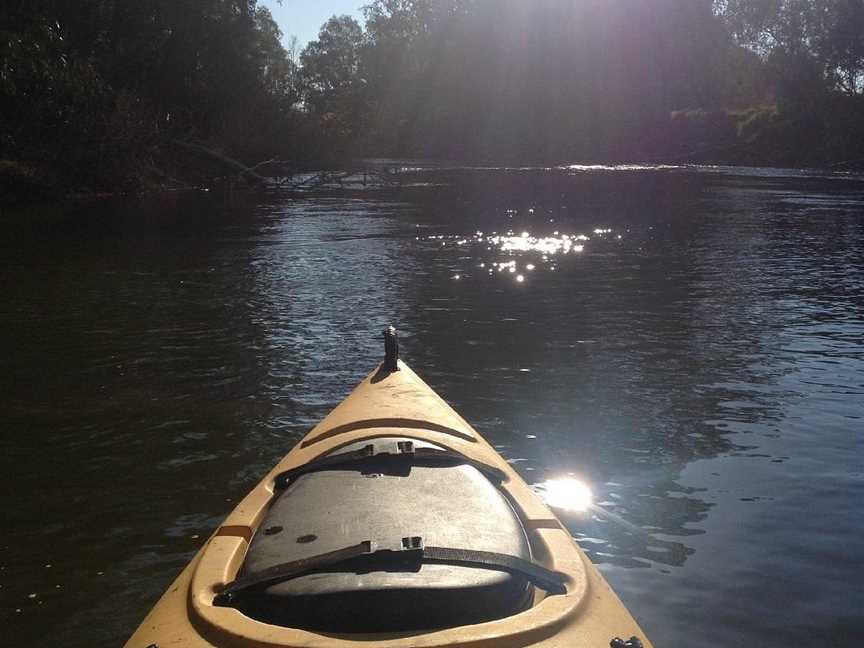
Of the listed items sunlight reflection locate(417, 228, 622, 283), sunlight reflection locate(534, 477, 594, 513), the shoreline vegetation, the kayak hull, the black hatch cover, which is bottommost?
sunlight reflection locate(534, 477, 594, 513)

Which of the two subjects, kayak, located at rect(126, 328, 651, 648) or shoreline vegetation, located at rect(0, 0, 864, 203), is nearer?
kayak, located at rect(126, 328, 651, 648)

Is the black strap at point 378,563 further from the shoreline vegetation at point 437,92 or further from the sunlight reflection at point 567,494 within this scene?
the shoreline vegetation at point 437,92

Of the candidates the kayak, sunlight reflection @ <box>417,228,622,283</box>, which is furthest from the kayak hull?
sunlight reflection @ <box>417,228,622,283</box>

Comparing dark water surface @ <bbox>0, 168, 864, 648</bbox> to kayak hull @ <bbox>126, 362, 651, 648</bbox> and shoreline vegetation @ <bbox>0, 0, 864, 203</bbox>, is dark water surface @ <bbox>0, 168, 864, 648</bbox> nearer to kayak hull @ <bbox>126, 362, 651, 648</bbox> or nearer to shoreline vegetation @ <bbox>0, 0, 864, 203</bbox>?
kayak hull @ <bbox>126, 362, 651, 648</bbox>

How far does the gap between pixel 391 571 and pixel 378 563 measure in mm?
58

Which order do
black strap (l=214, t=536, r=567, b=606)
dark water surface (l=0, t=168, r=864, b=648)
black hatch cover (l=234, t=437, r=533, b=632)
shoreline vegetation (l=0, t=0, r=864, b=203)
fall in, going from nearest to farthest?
1. black hatch cover (l=234, t=437, r=533, b=632)
2. black strap (l=214, t=536, r=567, b=606)
3. dark water surface (l=0, t=168, r=864, b=648)
4. shoreline vegetation (l=0, t=0, r=864, b=203)

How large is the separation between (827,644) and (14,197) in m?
29.0

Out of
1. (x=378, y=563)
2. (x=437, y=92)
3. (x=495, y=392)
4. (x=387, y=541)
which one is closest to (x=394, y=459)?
(x=387, y=541)

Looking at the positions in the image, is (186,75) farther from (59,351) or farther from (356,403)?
(356,403)

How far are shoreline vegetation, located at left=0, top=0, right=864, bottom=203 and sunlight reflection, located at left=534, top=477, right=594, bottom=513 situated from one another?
26658 mm

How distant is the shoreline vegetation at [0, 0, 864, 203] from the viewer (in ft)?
102

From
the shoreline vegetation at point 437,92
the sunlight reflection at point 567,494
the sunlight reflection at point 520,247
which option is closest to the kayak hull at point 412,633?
the sunlight reflection at point 567,494

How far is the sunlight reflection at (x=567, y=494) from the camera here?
5672 millimetres

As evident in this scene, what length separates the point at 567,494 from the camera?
19.3 feet
